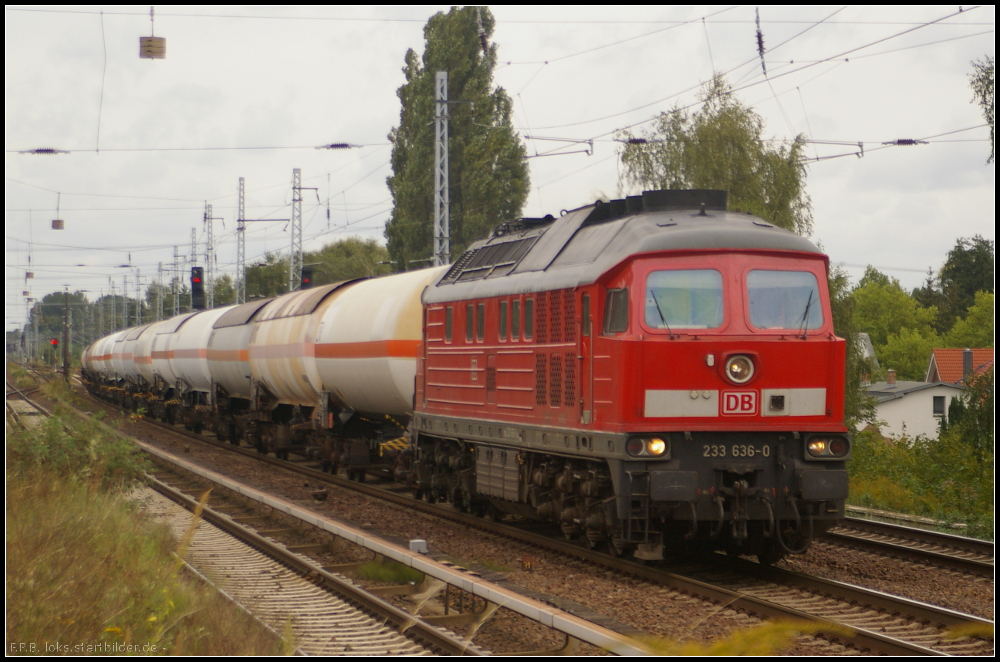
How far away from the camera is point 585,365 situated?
11570mm

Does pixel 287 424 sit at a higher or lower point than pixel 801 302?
lower

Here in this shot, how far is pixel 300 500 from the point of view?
19219 millimetres

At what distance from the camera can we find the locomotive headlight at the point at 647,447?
34.8 ft

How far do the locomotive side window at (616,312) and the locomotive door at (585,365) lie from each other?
236mm

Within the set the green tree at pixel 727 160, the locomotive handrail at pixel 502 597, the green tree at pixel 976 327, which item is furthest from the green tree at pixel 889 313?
the locomotive handrail at pixel 502 597

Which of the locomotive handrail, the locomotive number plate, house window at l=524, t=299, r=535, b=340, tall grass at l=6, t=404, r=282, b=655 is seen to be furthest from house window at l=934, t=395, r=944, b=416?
tall grass at l=6, t=404, r=282, b=655

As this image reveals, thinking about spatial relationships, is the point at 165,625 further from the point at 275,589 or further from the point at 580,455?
the point at 580,455

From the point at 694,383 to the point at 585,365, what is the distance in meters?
1.34

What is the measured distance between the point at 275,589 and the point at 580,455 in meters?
3.53

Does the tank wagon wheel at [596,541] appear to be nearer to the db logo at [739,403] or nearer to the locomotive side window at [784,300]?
the db logo at [739,403]

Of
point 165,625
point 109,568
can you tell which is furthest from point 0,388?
point 165,625

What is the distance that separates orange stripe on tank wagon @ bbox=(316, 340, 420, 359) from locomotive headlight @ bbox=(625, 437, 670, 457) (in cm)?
780

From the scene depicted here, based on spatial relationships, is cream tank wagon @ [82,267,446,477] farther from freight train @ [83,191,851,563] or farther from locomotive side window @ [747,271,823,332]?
locomotive side window @ [747,271,823,332]

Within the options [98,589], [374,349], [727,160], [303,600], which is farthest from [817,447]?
[727,160]
